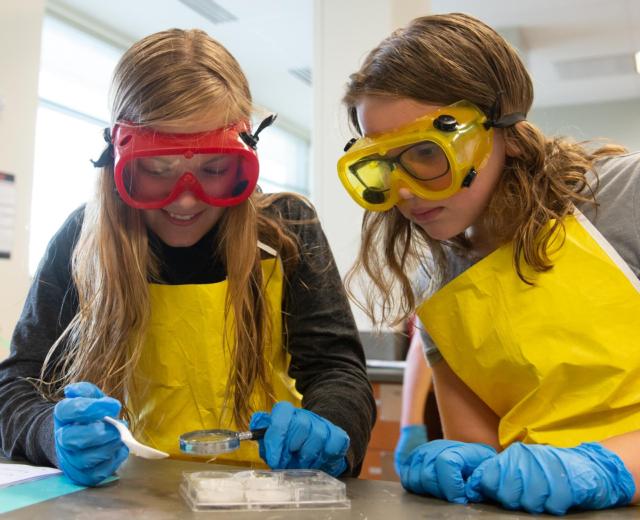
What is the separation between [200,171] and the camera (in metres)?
1.35

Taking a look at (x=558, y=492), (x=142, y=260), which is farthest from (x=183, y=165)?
(x=558, y=492)

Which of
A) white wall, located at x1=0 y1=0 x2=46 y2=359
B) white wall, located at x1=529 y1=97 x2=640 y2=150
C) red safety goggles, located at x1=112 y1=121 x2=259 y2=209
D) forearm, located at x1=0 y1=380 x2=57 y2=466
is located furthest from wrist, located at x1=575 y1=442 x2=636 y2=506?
white wall, located at x1=529 y1=97 x2=640 y2=150

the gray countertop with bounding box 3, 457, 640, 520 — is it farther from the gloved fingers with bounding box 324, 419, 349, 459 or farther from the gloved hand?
the gloved hand

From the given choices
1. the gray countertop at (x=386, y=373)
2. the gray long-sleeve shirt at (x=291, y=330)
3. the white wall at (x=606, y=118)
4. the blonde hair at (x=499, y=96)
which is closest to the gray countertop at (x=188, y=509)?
the gray long-sleeve shirt at (x=291, y=330)

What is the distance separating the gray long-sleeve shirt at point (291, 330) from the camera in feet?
4.29

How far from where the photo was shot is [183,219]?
4.70ft

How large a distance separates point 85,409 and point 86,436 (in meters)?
0.04

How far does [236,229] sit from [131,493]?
0.57 metres

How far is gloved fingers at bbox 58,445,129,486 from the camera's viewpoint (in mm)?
1102

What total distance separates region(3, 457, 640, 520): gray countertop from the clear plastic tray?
0.05 ft

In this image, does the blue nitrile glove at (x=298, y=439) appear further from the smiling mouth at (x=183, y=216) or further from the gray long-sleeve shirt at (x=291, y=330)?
the smiling mouth at (x=183, y=216)

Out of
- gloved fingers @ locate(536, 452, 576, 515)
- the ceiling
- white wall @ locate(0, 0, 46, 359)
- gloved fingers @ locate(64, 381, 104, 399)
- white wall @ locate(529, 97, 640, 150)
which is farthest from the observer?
white wall @ locate(529, 97, 640, 150)

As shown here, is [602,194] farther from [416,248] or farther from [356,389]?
[356,389]

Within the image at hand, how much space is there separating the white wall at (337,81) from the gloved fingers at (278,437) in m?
2.52
